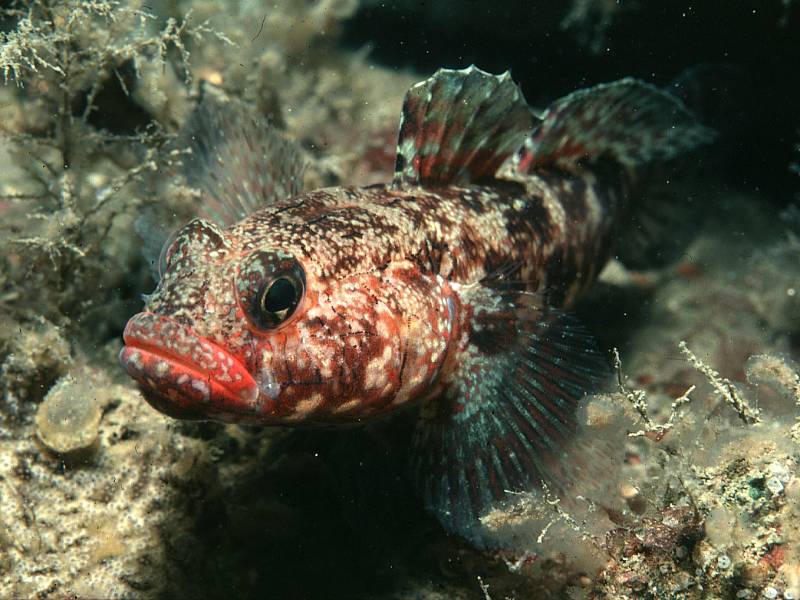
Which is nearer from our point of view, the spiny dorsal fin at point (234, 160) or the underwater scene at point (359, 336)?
the underwater scene at point (359, 336)

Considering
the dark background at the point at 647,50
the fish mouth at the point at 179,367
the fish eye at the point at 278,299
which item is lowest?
the fish mouth at the point at 179,367

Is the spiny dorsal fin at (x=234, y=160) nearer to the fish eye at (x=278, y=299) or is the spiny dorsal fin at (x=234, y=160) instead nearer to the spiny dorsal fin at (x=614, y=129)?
the fish eye at (x=278, y=299)

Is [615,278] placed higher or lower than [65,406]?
higher

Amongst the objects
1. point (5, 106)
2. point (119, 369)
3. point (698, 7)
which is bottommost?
point (119, 369)

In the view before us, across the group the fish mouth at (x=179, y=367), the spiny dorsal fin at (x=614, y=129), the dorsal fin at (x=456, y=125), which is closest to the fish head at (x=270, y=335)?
the fish mouth at (x=179, y=367)

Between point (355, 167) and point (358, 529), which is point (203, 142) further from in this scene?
point (358, 529)

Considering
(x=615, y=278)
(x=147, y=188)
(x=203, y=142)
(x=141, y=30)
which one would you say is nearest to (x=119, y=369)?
(x=147, y=188)
